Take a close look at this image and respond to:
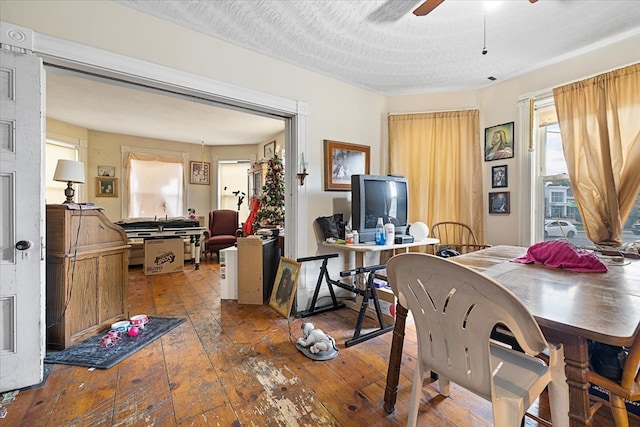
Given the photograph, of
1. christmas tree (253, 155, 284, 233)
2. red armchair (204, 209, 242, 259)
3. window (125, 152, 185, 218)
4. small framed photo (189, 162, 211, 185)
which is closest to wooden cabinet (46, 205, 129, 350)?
christmas tree (253, 155, 284, 233)

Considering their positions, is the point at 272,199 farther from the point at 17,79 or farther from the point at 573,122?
the point at 573,122

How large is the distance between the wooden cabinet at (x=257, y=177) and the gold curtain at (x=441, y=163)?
2.47 meters

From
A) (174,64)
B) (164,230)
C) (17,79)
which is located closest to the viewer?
(17,79)

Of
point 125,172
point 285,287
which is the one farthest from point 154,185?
point 285,287

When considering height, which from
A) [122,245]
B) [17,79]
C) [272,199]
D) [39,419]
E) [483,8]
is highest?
[483,8]

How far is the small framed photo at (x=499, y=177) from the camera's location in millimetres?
3114

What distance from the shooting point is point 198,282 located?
4.08 m

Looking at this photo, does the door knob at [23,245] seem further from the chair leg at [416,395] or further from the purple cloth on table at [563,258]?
the purple cloth on table at [563,258]

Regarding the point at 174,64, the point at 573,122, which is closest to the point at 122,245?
the point at 174,64

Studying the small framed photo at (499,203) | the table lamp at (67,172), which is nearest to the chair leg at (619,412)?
the small framed photo at (499,203)

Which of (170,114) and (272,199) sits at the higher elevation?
(170,114)

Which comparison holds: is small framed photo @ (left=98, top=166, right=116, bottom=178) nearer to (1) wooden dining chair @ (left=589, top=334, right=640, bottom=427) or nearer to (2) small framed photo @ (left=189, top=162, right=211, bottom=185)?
(2) small framed photo @ (left=189, top=162, right=211, bottom=185)

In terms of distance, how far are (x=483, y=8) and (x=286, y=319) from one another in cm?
301

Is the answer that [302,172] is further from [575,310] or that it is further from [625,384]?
[625,384]
